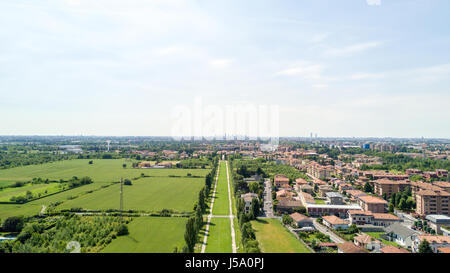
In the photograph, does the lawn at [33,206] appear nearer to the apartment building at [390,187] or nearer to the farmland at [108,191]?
the farmland at [108,191]

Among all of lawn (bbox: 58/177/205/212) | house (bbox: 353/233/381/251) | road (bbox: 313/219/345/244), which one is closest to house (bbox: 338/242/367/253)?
house (bbox: 353/233/381/251)

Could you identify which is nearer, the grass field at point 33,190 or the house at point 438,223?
the house at point 438,223

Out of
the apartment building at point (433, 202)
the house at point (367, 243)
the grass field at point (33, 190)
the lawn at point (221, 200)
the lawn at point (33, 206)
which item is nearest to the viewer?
the house at point (367, 243)

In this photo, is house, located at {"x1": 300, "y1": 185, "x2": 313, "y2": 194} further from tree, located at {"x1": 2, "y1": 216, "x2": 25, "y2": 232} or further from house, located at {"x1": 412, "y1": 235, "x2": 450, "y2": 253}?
tree, located at {"x1": 2, "y1": 216, "x2": 25, "y2": 232}

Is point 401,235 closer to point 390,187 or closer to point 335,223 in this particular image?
point 335,223

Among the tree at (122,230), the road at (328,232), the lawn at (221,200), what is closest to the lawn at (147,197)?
the lawn at (221,200)
